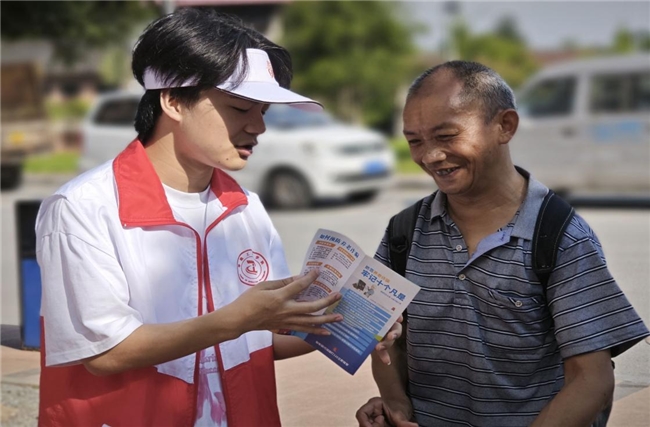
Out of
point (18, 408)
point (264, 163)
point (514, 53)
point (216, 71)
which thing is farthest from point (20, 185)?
point (514, 53)

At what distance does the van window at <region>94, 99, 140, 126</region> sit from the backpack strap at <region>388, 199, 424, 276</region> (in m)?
12.8

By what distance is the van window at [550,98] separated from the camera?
1302 centimetres

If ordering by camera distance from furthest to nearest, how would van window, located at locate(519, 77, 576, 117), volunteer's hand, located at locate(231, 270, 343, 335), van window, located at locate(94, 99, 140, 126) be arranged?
1. van window, located at locate(94, 99, 140, 126)
2. van window, located at locate(519, 77, 576, 117)
3. volunteer's hand, located at locate(231, 270, 343, 335)

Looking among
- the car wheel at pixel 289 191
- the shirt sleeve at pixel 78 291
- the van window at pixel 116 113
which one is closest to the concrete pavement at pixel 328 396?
the shirt sleeve at pixel 78 291

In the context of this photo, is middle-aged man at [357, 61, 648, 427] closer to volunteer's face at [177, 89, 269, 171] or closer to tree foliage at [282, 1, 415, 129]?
volunteer's face at [177, 89, 269, 171]

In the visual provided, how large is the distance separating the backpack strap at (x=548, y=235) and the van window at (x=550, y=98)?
1097 centimetres

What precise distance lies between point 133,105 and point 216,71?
42.3 feet

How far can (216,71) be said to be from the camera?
8.01 ft

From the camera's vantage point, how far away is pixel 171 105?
2.51 metres

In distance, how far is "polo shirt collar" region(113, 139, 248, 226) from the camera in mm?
2395

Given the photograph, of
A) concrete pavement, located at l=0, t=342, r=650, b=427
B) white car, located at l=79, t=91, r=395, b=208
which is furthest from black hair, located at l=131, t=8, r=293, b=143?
white car, located at l=79, t=91, r=395, b=208

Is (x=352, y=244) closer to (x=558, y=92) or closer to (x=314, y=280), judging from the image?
(x=314, y=280)

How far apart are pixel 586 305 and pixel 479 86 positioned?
60cm

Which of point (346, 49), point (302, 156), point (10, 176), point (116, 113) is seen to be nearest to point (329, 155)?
point (302, 156)
